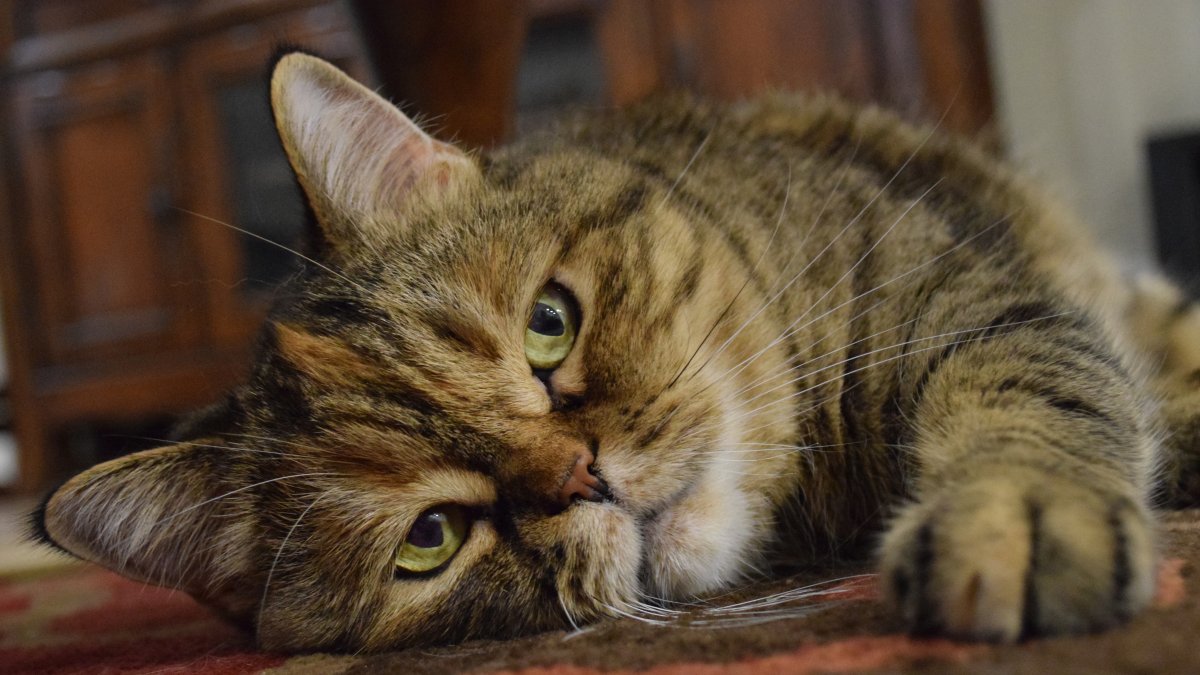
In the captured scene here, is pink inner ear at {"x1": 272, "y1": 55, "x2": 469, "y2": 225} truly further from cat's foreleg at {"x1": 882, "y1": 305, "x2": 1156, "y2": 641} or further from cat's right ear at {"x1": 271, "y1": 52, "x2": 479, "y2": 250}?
cat's foreleg at {"x1": 882, "y1": 305, "x2": 1156, "y2": 641}

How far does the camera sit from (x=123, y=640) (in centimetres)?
116

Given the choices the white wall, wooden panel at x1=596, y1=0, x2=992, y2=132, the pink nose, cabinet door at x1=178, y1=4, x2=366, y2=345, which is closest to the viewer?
the pink nose

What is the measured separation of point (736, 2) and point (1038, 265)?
6.99 ft

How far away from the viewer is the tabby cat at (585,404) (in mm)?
862

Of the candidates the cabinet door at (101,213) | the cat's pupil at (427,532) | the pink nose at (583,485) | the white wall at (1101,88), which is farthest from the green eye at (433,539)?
the cabinet door at (101,213)

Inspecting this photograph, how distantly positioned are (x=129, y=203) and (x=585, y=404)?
11.0ft

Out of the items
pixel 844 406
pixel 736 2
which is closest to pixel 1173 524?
pixel 844 406

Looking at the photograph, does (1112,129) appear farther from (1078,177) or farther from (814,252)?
(814,252)

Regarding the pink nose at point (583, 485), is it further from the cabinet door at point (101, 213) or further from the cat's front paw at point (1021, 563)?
the cabinet door at point (101, 213)

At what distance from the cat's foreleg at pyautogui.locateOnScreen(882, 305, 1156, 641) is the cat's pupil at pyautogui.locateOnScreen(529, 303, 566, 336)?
362 millimetres

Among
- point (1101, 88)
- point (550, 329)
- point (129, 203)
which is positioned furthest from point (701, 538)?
point (129, 203)

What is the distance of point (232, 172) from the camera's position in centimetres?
359

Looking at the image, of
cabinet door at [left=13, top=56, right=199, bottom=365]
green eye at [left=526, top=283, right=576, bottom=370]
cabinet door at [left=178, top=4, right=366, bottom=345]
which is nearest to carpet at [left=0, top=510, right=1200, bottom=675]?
green eye at [left=526, top=283, right=576, bottom=370]

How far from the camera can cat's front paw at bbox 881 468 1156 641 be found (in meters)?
0.60
